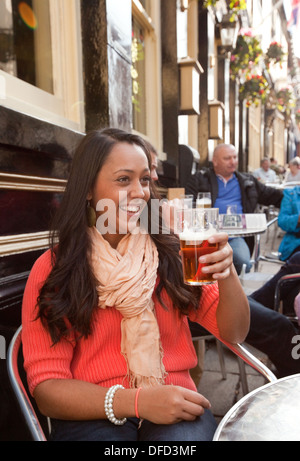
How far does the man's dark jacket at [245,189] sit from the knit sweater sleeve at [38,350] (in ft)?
11.1

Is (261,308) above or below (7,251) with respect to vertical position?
below

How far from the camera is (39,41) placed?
7.47ft

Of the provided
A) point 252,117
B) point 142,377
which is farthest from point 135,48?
point 252,117

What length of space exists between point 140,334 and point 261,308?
99cm

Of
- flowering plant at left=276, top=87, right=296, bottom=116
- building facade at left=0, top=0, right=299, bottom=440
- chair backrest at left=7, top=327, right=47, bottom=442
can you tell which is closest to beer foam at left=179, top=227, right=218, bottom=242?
chair backrest at left=7, top=327, right=47, bottom=442

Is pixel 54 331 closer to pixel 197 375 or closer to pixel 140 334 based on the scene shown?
pixel 140 334

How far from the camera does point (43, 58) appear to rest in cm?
230

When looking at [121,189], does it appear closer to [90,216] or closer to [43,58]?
[90,216]

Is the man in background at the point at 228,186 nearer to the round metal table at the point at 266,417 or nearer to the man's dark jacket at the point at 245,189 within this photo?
the man's dark jacket at the point at 245,189

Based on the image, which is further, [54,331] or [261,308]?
[261,308]

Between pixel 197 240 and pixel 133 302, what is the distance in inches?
12.1

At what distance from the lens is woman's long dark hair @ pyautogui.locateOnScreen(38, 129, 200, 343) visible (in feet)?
3.84

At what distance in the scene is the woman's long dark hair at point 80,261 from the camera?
1.17 m

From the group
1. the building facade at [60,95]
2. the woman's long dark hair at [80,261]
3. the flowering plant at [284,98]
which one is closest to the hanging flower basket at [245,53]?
the building facade at [60,95]
